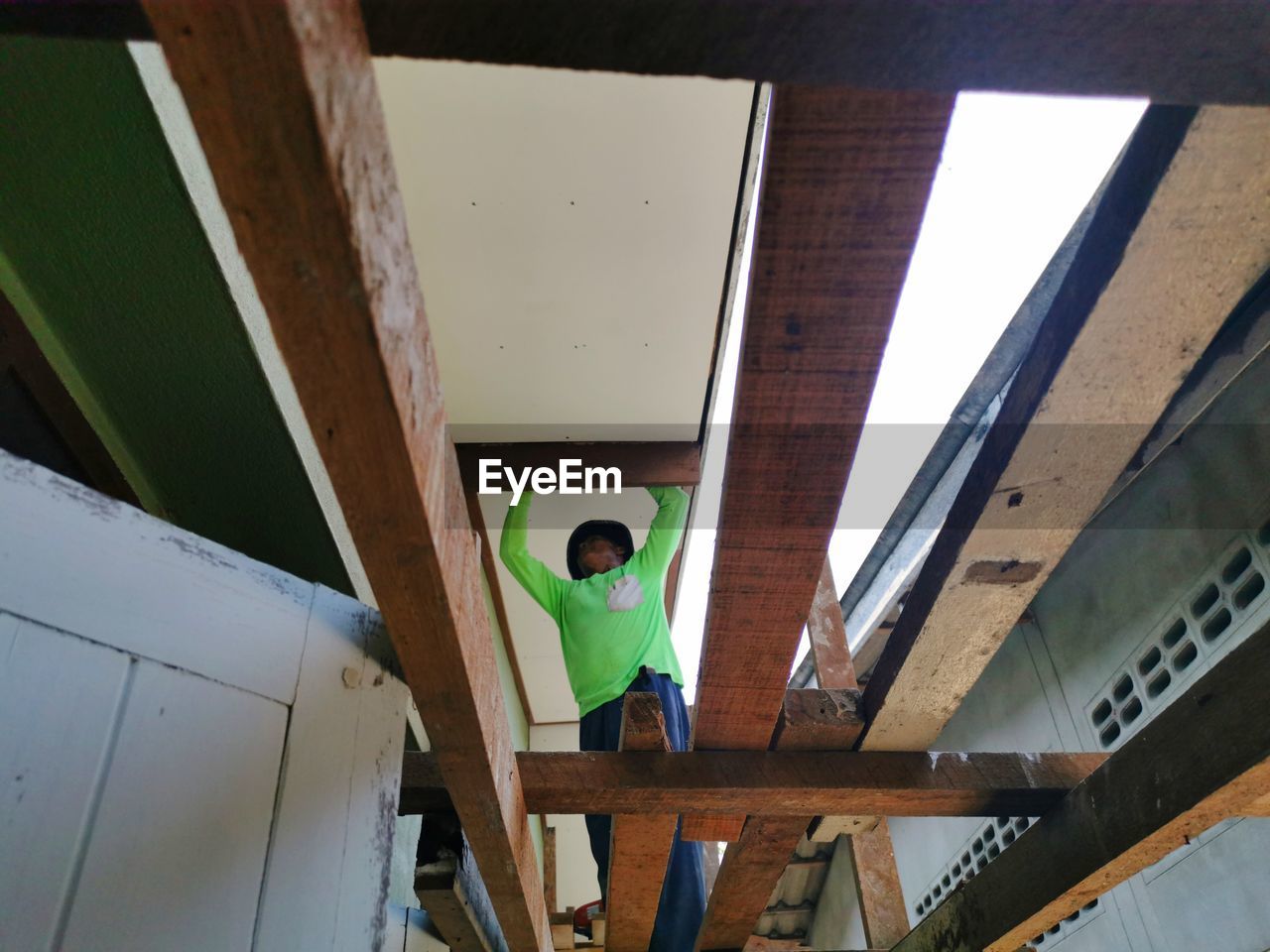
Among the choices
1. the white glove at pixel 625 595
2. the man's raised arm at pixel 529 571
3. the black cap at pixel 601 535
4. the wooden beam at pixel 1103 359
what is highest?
the black cap at pixel 601 535

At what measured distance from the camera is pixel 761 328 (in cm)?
Answer: 73

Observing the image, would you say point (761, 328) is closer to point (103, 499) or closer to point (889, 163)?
point (889, 163)


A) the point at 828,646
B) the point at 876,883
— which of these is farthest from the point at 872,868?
the point at 828,646

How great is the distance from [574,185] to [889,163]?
1689 mm

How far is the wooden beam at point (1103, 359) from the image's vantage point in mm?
725

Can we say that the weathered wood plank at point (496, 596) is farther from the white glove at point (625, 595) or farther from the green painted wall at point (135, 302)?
the green painted wall at point (135, 302)

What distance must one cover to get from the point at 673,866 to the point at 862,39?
2377 mm

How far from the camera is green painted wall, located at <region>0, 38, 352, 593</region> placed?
118 cm

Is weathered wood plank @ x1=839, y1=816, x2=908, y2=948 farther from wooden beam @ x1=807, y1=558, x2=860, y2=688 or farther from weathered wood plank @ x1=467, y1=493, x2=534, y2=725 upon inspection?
weathered wood plank @ x1=467, y1=493, x2=534, y2=725

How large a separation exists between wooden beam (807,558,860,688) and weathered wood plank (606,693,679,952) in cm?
43

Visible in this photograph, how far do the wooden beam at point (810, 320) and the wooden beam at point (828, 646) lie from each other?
0.74 m

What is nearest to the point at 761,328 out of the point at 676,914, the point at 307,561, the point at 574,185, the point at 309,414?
the point at 309,414

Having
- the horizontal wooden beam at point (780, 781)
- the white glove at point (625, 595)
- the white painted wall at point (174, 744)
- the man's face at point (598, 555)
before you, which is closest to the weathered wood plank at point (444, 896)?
the horizontal wooden beam at point (780, 781)

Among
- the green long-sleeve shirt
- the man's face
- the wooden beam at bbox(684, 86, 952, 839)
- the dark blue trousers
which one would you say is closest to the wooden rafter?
the dark blue trousers
